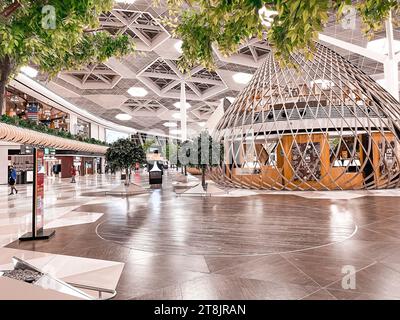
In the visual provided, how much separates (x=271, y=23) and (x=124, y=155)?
14.0 meters

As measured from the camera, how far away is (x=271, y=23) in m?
2.98

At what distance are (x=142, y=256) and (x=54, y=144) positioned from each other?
1051 inches

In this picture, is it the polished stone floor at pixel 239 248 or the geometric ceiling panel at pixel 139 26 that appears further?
the geometric ceiling panel at pixel 139 26

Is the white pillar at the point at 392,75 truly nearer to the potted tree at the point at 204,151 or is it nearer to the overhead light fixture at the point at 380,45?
the overhead light fixture at the point at 380,45

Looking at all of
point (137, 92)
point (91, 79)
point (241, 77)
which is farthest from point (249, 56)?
point (91, 79)

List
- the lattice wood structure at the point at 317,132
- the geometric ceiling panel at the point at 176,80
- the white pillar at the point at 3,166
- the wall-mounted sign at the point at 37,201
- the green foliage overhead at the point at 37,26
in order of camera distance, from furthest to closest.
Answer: the geometric ceiling panel at the point at 176,80 < the white pillar at the point at 3,166 < the lattice wood structure at the point at 317,132 < the wall-mounted sign at the point at 37,201 < the green foliage overhead at the point at 37,26

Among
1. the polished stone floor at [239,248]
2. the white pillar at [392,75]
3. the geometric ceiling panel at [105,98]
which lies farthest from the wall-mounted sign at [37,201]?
the geometric ceiling panel at [105,98]

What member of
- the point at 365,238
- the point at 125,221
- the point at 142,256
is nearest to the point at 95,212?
the point at 125,221

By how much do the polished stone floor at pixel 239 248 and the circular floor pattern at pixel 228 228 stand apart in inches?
0.8

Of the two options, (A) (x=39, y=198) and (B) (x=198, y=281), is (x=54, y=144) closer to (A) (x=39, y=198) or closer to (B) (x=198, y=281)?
(A) (x=39, y=198)

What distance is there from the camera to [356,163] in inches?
666

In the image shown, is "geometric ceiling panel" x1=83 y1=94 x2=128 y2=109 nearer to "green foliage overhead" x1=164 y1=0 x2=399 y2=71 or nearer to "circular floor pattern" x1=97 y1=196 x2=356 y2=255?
"circular floor pattern" x1=97 y1=196 x2=356 y2=255

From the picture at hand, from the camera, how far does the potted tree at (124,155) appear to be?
16031 mm

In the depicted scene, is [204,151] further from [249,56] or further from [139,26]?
[249,56]
